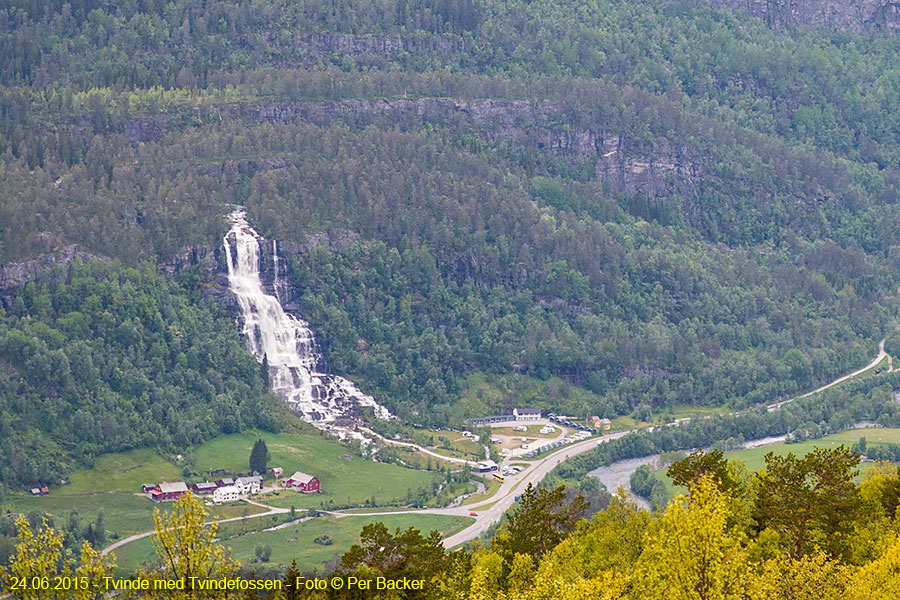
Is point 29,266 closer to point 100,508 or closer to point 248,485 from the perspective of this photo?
point 248,485

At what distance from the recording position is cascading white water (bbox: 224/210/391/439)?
616 feet

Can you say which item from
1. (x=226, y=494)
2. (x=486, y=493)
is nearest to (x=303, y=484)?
(x=226, y=494)

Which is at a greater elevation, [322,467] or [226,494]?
[226,494]

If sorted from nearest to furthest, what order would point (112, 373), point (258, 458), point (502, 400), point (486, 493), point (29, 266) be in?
point (486, 493)
point (258, 458)
point (112, 373)
point (29, 266)
point (502, 400)

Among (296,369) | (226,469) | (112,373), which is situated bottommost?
(296,369)

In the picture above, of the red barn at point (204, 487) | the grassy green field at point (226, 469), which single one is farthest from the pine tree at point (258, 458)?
the red barn at point (204, 487)

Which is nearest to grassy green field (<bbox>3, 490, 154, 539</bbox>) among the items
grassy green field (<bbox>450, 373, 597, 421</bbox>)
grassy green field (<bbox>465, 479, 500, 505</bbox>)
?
grassy green field (<bbox>465, 479, 500, 505</bbox>)

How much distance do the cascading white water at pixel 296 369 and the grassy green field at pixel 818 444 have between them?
39129 mm

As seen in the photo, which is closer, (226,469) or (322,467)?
(226,469)

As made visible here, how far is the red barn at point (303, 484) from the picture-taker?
524 feet

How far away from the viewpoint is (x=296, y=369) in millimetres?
195000

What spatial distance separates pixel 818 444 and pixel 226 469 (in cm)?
7101

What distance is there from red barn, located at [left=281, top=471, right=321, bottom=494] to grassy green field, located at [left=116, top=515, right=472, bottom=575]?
968 centimetres

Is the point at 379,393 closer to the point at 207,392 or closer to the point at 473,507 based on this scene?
the point at 207,392
